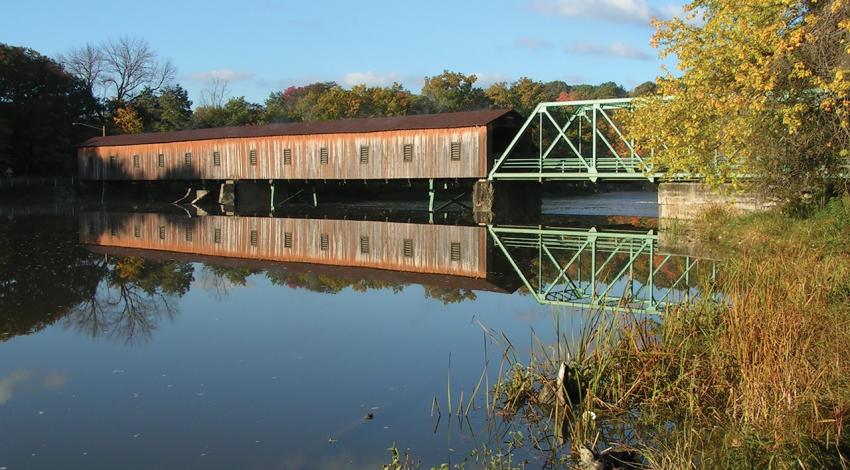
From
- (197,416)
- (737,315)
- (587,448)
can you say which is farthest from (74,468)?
(737,315)

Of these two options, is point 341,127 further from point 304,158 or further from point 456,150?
point 456,150

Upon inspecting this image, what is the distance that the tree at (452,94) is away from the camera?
6397 centimetres

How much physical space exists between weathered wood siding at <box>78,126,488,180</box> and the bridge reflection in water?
18.4 feet

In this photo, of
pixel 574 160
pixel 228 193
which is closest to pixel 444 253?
pixel 574 160

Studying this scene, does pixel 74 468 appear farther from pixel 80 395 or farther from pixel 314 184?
pixel 314 184

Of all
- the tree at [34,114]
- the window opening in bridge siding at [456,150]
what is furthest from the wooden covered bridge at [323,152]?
the tree at [34,114]

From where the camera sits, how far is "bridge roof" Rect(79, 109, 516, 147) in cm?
3309

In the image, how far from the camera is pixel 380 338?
32.4 ft

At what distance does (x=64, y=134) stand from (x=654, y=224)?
41821mm

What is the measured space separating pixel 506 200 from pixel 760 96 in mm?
19630

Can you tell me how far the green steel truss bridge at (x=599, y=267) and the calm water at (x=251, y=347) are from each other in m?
0.21

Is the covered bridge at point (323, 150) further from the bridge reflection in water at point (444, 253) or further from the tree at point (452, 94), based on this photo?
the tree at point (452, 94)

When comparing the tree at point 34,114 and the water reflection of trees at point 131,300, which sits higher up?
the tree at point 34,114

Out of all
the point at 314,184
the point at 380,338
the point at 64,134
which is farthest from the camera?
the point at 64,134
